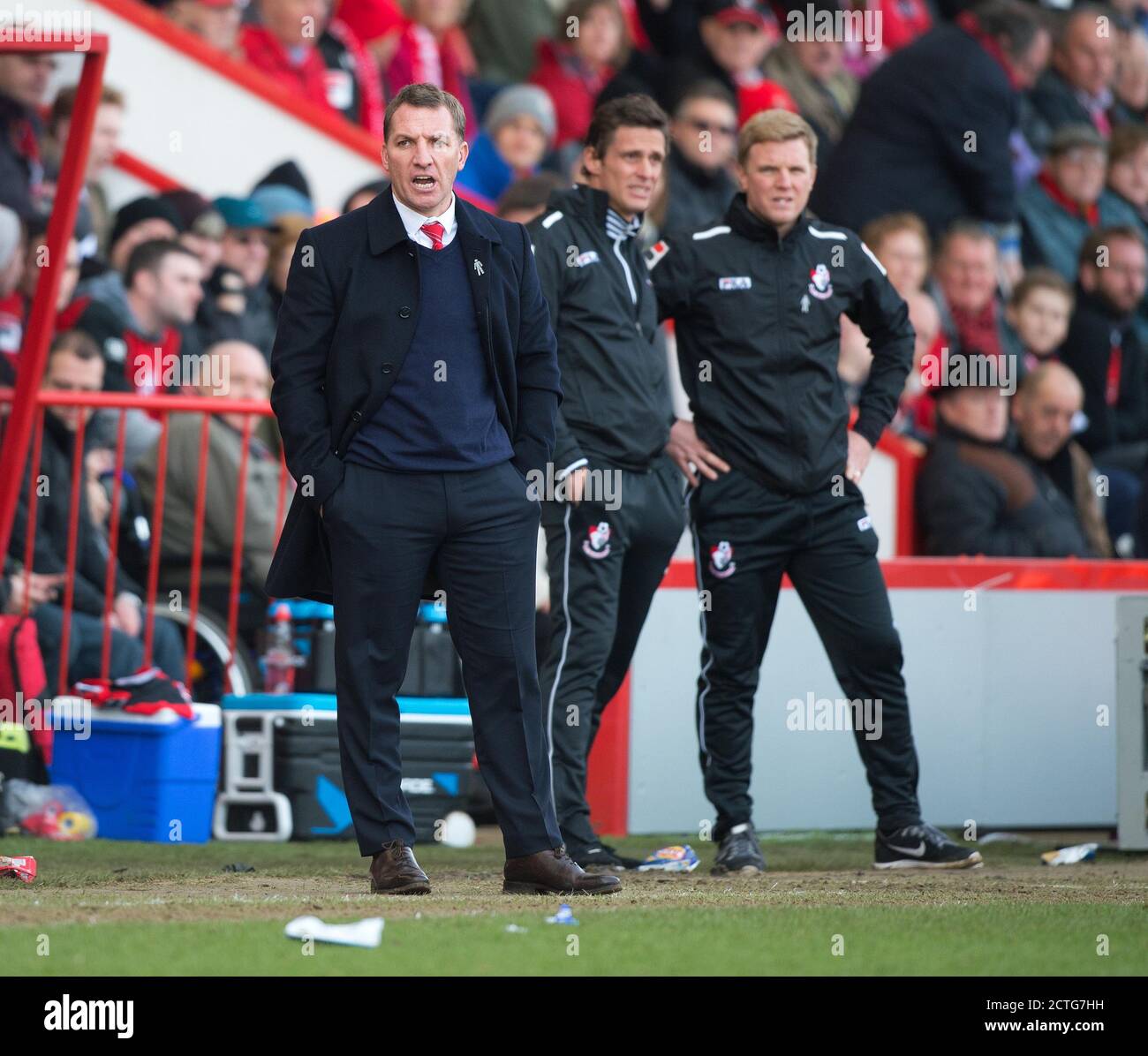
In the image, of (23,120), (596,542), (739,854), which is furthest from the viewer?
(23,120)

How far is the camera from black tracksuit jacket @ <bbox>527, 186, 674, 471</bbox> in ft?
21.6

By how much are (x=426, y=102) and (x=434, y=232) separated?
33cm

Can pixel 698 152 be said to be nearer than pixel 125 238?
No

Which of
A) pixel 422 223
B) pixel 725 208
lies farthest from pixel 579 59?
pixel 422 223

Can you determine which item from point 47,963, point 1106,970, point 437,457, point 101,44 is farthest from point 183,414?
point 1106,970

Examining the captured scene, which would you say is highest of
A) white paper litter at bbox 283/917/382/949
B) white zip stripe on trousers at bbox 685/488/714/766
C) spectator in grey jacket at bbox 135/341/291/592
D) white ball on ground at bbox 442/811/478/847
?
spectator in grey jacket at bbox 135/341/291/592

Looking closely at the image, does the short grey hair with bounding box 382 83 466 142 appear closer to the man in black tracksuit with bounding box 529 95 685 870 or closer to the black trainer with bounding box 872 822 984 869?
the man in black tracksuit with bounding box 529 95 685 870

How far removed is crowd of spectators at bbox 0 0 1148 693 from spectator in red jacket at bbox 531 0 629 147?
0.02 meters

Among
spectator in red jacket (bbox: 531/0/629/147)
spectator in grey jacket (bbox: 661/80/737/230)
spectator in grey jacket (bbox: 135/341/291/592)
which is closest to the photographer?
spectator in grey jacket (bbox: 135/341/291/592)

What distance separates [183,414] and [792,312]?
2903 mm

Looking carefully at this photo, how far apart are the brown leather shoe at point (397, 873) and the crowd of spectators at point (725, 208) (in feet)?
9.41

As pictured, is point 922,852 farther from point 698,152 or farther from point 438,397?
point 698,152

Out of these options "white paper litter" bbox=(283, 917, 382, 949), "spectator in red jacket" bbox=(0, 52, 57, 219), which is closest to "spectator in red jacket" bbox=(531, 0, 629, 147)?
"spectator in red jacket" bbox=(0, 52, 57, 219)

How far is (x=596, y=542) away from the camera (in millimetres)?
6527
